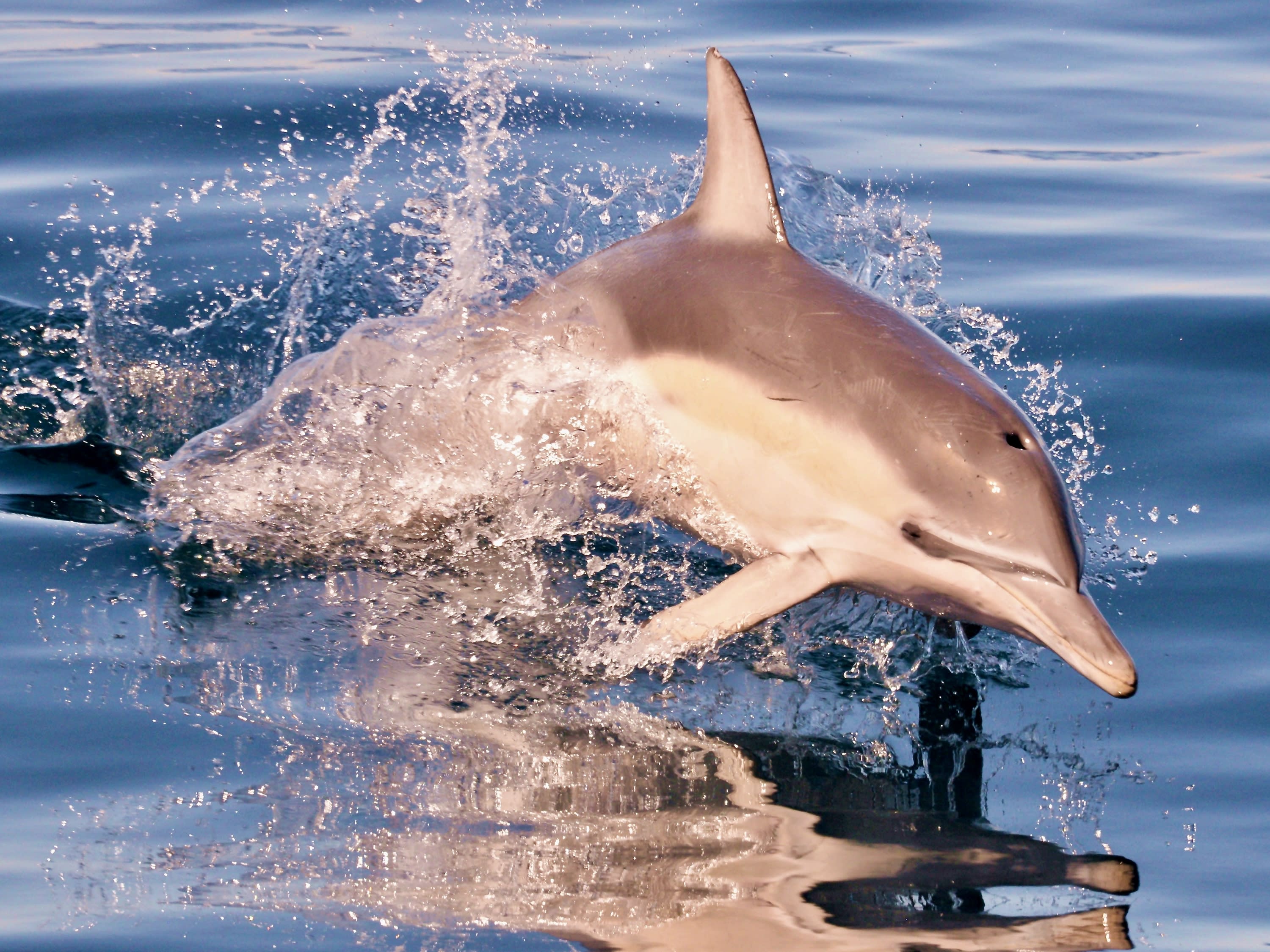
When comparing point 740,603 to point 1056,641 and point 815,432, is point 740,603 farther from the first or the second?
point 1056,641

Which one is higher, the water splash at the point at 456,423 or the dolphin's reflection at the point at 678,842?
the water splash at the point at 456,423

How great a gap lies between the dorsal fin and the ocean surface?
3.43 feet

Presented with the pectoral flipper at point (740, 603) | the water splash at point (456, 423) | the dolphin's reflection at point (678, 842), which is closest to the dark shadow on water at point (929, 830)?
the dolphin's reflection at point (678, 842)

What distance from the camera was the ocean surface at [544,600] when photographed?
341 cm

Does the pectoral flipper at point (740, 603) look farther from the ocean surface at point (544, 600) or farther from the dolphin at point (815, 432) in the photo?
the ocean surface at point (544, 600)

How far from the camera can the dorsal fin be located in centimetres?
498

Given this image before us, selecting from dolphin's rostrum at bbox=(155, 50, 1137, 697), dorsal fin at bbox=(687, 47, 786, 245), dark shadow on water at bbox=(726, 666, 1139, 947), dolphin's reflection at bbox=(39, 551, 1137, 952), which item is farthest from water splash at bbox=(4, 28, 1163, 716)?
dorsal fin at bbox=(687, 47, 786, 245)

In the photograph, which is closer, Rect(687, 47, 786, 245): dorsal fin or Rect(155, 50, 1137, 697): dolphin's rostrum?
Rect(155, 50, 1137, 697): dolphin's rostrum

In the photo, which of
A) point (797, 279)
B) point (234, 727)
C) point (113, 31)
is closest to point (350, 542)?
point (234, 727)

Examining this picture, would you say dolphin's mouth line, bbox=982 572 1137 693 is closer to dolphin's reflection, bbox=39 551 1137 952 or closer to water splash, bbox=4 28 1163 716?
dolphin's reflection, bbox=39 551 1137 952

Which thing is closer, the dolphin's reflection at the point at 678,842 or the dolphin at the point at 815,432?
the dolphin's reflection at the point at 678,842

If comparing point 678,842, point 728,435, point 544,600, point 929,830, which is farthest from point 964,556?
point 544,600

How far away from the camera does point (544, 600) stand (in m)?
5.05

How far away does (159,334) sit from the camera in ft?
23.5
